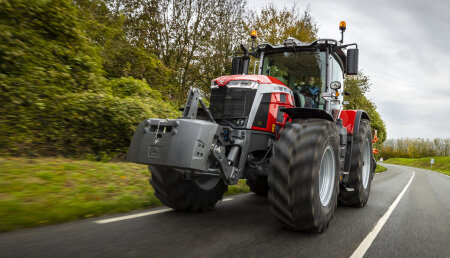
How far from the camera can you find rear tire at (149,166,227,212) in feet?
13.3

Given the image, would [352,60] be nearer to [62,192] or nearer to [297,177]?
[297,177]

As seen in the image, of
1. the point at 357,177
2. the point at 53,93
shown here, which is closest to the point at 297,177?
the point at 357,177

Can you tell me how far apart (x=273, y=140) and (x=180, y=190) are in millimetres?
1434

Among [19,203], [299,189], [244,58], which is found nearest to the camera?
[299,189]

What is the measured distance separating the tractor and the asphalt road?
30cm

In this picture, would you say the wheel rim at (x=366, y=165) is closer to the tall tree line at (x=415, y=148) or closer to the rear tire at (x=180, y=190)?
the rear tire at (x=180, y=190)

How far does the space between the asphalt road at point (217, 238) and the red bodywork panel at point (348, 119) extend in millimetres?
1652

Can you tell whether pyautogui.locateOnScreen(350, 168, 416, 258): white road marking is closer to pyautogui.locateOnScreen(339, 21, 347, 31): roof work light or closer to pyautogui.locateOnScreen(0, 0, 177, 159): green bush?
pyautogui.locateOnScreen(339, 21, 347, 31): roof work light

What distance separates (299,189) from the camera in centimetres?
329

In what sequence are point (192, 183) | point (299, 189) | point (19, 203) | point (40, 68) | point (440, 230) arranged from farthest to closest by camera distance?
point (40, 68) → point (440, 230) → point (192, 183) → point (19, 203) → point (299, 189)

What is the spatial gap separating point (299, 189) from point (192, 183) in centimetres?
154

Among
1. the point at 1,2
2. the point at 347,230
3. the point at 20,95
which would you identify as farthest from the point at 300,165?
the point at 1,2

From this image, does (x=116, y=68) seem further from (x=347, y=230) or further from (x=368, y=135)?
(x=347, y=230)

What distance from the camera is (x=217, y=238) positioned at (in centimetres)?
327
